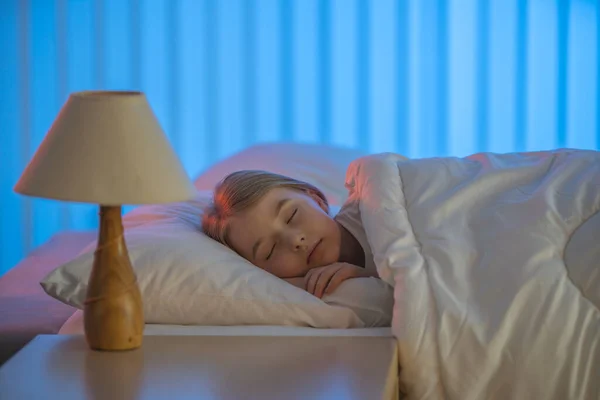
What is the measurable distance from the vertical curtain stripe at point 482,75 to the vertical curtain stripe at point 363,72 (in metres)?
0.39

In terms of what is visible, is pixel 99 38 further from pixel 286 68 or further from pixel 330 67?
pixel 330 67

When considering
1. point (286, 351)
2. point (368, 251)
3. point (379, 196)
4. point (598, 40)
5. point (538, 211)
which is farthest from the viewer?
point (598, 40)

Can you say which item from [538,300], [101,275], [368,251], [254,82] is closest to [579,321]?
[538,300]

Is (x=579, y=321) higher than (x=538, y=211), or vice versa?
(x=538, y=211)

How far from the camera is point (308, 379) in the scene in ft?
4.00

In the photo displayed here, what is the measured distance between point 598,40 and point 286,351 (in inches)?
95.9

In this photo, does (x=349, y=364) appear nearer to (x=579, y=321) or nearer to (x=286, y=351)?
(x=286, y=351)

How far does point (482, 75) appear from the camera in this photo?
134 inches

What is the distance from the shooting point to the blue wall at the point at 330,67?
3.40 m

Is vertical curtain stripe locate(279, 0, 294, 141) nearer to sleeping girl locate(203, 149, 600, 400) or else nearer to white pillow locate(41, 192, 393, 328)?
sleeping girl locate(203, 149, 600, 400)

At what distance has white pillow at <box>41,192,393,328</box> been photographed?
1.55 m

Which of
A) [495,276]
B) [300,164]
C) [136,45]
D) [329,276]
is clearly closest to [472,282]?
[495,276]

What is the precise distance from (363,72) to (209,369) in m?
2.29

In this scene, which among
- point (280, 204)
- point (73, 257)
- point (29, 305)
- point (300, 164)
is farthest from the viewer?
point (300, 164)
